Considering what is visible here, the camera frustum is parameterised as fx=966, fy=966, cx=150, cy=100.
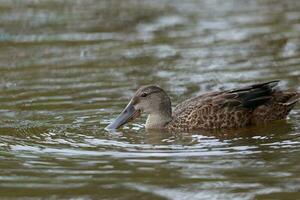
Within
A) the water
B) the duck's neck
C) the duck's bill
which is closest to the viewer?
the water

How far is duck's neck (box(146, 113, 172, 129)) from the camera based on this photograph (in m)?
11.4

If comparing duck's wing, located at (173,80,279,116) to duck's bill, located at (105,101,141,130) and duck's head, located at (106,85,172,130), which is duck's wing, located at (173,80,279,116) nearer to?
duck's head, located at (106,85,172,130)

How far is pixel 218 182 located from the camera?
8.39 meters

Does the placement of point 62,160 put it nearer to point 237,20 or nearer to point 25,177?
point 25,177

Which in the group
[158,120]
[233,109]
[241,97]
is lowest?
Answer: [158,120]

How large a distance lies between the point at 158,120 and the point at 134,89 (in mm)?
1895

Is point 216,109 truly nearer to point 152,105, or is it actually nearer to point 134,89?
point 152,105

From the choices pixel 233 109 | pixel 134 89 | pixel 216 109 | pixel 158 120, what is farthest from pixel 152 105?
pixel 134 89

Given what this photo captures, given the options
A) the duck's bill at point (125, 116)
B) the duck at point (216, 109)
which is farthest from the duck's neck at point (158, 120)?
the duck's bill at point (125, 116)

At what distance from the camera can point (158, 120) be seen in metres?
11.5

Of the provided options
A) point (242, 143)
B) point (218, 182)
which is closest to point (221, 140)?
point (242, 143)

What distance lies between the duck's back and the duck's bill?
0.43m

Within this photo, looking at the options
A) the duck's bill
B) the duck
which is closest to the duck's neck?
the duck

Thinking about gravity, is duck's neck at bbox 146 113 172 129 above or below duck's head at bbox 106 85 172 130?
below
